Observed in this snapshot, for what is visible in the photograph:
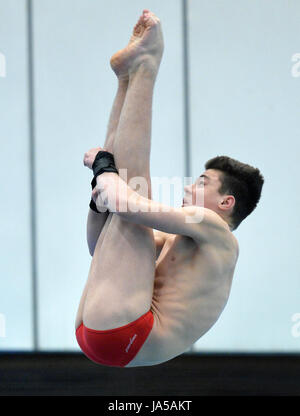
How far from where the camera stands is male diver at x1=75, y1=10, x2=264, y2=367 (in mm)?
1818

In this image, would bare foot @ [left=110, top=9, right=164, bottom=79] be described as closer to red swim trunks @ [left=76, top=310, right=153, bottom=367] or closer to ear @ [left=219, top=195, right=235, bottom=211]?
ear @ [left=219, top=195, right=235, bottom=211]

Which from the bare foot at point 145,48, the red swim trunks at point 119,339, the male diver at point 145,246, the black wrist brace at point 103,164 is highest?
the bare foot at point 145,48

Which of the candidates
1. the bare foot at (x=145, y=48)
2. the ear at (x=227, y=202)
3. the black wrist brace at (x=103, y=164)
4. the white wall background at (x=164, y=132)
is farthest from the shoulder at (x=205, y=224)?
the white wall background at (x=164, y=132)

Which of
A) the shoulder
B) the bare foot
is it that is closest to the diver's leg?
the bare foot

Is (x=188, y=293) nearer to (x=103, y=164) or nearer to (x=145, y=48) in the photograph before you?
(x=103, y=164)

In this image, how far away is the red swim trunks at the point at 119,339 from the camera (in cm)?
184

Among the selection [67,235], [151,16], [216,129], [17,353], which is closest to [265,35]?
[216,129]

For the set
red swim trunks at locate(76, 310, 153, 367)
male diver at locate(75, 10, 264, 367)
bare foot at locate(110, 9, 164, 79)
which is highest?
bare foot at locate(110, 9, 164, 79)

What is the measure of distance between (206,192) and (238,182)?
0.12m

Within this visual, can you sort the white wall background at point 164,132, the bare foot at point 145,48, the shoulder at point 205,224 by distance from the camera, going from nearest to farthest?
the shoulder at point 205,224 → the bare foot at point 145,48 → the white wall background at point 164,132

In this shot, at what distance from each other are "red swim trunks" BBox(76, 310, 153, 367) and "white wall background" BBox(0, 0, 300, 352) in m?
2.82

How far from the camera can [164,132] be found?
4.65 m

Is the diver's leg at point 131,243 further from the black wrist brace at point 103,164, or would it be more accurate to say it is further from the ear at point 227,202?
the ear at point 227,202
